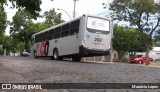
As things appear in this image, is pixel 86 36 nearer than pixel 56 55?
Yes

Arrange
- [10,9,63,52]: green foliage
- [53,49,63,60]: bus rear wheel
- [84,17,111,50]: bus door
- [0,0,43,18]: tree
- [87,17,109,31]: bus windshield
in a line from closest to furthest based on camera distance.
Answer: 1. [0,0,43,18]: tree
2. [84,17,111,50]: bus door
3. [87,17,109,31]: bus windshield
4. [53,49,63,60]: bus rear wheel
5. [10,9,63,52]: green foliage

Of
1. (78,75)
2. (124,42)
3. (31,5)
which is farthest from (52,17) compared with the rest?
(78,75)

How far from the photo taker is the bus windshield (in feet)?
77.6

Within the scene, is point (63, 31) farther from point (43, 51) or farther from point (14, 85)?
point (14, 85)

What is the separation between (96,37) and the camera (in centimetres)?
2378

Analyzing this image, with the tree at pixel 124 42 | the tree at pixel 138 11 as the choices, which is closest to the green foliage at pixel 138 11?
the tree at pixel 138 11

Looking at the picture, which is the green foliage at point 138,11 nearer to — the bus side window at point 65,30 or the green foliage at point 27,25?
the bus side window at point 65,30

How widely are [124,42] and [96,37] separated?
41.1 metres

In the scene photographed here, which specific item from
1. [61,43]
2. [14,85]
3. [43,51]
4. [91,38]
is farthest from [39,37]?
[14,85]

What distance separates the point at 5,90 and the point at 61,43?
1983 cm

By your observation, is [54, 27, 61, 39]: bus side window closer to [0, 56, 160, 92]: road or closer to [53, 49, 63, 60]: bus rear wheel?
[53, 49, 63, 60]: bus rear wheel

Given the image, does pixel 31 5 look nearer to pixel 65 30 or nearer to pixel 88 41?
pixel 88 41

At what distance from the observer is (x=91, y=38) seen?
77.4 ft

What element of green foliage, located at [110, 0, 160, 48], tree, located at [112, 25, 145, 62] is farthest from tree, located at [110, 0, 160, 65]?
tree, located at [112, 25, 145, 62]
